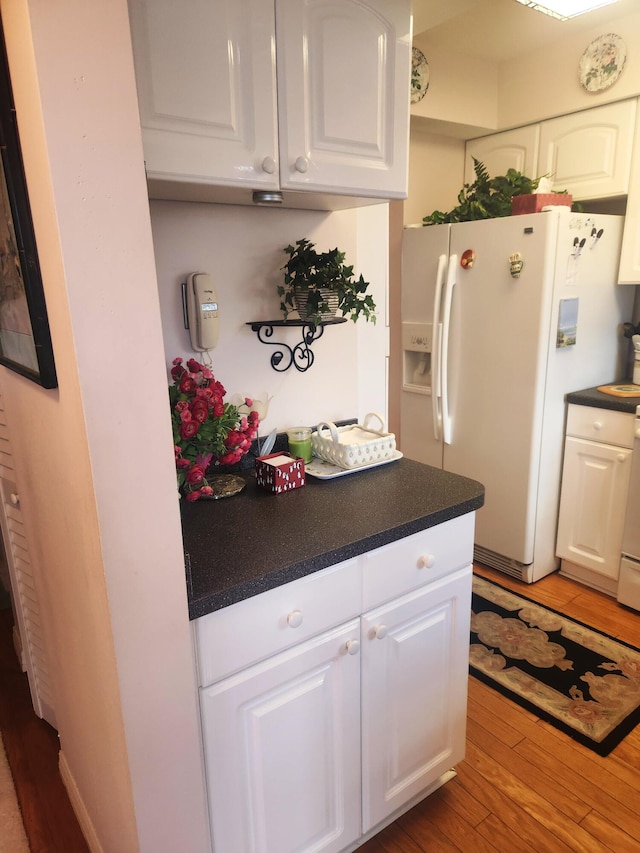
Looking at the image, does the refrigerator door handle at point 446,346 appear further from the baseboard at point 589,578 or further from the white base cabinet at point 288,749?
the white base cabinet at point 288,749

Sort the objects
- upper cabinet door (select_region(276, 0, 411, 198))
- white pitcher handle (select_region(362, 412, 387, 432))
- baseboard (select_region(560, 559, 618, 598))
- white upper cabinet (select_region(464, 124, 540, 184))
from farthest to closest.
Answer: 1. white upper cabinet (select_region(464, 124, 540, 184))
2. baseboard (select_region(560, 559, 618, 598))
3. white pitcher handle (select_region(362, 412, 387, 432))
4. upper cabinet door (select_region(276, 0, 411, 198))

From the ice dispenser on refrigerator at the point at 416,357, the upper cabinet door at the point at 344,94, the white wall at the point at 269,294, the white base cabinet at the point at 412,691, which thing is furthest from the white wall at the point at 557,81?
the white base cabinet at the point at 412,691

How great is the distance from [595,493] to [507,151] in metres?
1.86

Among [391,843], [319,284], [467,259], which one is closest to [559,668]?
[391,843]

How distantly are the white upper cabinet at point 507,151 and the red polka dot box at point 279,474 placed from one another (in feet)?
7.39

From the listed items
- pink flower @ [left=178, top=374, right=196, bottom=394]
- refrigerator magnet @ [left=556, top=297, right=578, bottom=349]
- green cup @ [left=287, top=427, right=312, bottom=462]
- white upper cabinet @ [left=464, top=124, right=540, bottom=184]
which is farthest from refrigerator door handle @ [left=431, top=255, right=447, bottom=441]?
pink flower @ [left=178, top=374, right=196, bottom=394]

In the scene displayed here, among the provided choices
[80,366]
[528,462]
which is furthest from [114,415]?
[528,462]

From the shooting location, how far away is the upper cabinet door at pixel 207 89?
1.05m

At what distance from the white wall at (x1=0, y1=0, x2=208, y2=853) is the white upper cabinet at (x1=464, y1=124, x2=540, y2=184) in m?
2.65

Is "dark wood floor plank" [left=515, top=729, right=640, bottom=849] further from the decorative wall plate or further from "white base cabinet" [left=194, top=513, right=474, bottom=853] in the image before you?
the decorative wall plate

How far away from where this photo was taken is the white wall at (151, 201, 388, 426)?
1470 millimetres

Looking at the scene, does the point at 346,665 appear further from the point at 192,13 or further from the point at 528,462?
the point at 528,462

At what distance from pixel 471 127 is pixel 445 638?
2.64 m

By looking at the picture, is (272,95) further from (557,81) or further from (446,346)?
(557,81)
